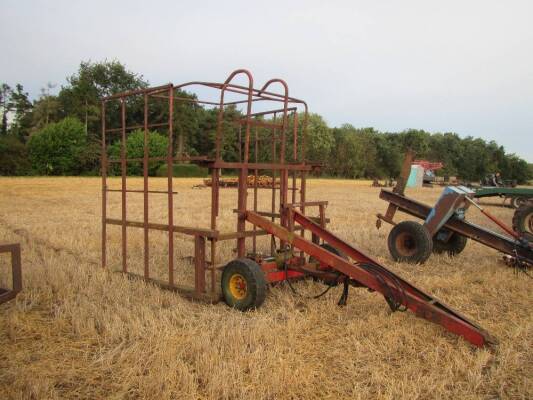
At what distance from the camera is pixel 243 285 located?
5535 mm

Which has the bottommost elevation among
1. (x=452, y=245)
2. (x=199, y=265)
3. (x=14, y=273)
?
(x=452, y=245)

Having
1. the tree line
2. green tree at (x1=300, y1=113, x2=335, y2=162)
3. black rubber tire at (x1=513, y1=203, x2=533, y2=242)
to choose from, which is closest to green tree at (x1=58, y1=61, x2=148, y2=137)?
the tree line

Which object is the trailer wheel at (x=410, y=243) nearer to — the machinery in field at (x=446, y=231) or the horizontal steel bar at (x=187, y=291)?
the machinery in field at (x=446, y=231)

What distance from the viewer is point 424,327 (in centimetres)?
477

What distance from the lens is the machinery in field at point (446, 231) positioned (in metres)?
7.75

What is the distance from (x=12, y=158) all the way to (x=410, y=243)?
4705 cm

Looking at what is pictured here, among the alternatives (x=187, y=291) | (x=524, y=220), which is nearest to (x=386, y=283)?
(x=187, y=291)

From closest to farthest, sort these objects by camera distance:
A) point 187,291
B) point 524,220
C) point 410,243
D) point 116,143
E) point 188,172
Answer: point 187,291 < point 410,243 < point 524,220 < point 116,143 < point 188,172

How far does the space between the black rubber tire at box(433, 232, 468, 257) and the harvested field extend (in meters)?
1.82

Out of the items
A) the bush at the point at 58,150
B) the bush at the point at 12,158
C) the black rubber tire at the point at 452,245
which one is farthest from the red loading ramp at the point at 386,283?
the bush at the point at 12,158

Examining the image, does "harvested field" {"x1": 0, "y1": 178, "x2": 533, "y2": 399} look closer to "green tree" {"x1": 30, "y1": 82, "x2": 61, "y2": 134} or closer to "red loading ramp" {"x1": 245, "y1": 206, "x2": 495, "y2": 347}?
"red loading ramp" {"x1": 245, "y1": 206, "x2": 495, "y2": 347}

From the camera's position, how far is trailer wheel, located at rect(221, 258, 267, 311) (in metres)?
5.30

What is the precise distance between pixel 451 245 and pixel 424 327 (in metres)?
4.81

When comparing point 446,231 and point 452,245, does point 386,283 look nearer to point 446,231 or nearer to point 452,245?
point 446,231
